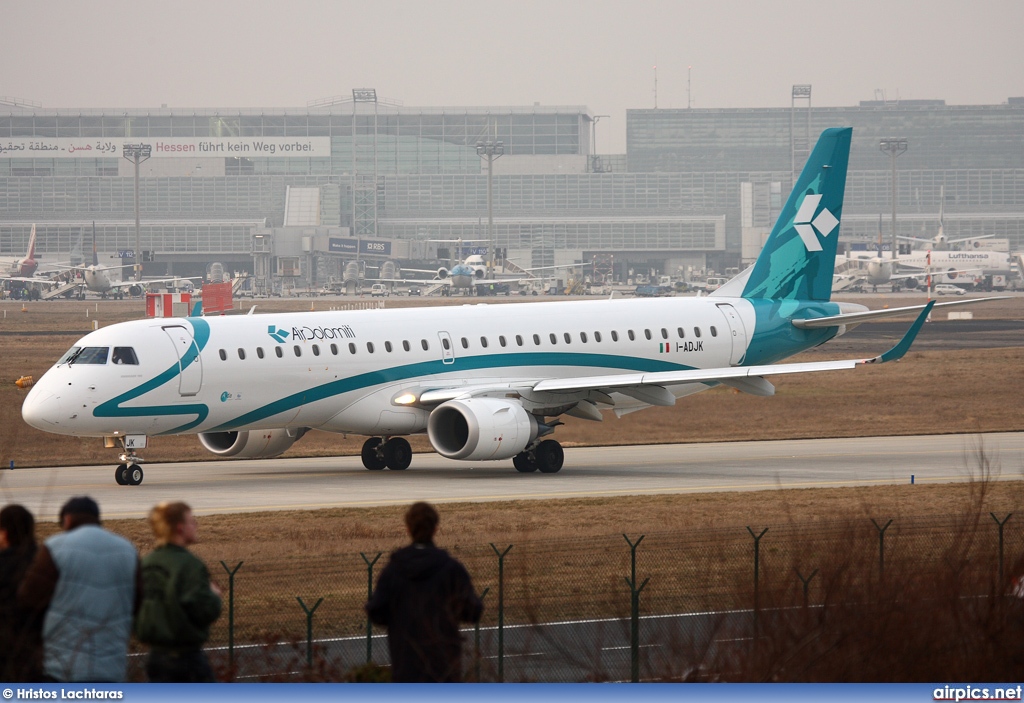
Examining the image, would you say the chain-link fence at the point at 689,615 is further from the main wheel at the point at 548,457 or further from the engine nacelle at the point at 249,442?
the engine nacelle at the point at 249,442

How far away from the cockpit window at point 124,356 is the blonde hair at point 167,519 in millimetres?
24714

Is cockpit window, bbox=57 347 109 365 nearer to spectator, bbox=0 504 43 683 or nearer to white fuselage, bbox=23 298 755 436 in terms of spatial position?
white fuselage, bbox=23 298 755 436

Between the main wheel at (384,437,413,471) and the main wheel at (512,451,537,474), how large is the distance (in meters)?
3.17

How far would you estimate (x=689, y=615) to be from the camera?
16484 millimetres

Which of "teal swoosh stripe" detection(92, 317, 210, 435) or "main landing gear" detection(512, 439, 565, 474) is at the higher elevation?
"teal swoosh stripe" detection(92, 317, 210, 435)

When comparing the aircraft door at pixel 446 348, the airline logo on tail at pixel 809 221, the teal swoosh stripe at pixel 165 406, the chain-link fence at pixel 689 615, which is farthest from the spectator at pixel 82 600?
the airline logo on tail at pixel 809 221

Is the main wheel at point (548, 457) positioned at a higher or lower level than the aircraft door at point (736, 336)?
lower

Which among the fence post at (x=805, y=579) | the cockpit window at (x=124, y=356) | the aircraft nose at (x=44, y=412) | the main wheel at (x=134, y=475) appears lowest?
the main wheel at (x=134, y=475)

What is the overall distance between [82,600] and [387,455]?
30.3 m

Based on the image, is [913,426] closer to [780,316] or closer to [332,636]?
[780,316]

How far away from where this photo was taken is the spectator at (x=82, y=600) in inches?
465

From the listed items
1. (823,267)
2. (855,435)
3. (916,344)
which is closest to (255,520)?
(823,267)

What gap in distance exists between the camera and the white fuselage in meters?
36.0

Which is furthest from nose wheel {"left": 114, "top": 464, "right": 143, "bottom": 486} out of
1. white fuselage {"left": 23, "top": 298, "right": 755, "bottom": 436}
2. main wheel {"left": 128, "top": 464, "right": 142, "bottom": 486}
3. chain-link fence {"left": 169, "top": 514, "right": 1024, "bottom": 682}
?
chain-link fence {"left": 169, "top": 514, "right": 1024, "bottom": 682}
